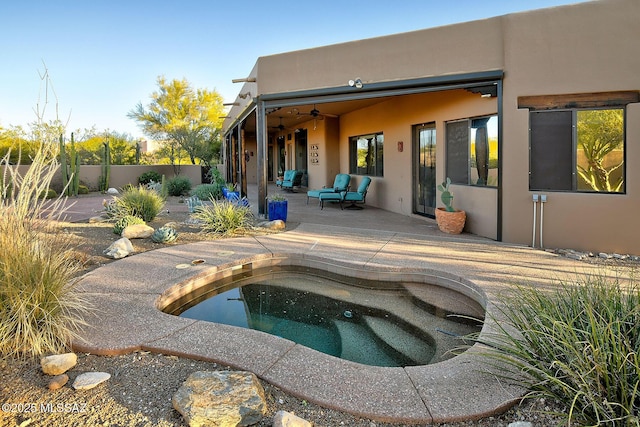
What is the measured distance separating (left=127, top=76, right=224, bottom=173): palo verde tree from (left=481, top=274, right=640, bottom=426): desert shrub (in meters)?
31.4

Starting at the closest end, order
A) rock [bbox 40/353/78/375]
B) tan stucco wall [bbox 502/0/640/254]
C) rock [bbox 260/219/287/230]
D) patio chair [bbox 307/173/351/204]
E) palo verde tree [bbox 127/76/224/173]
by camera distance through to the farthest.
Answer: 1. rock [bbox 40/353/78/375]
2. tan stucco wall [bbox 502/0/640/254]
3. rock [bbox 260/219/287/230]
4. patio chair [bbox 307/173/351/204]
5. palo verde tree [bbox 127/76/224/173]

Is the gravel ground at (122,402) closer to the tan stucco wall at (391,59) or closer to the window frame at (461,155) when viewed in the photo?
the window frame at (461,155)

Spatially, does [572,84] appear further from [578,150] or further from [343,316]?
[343,316]

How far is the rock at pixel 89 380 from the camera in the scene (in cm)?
258

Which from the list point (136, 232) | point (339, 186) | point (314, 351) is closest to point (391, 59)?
point (339, 186)

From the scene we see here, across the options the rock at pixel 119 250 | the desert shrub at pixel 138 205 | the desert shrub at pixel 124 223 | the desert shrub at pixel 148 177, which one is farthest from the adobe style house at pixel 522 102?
the desert shrub at pixel 148 177

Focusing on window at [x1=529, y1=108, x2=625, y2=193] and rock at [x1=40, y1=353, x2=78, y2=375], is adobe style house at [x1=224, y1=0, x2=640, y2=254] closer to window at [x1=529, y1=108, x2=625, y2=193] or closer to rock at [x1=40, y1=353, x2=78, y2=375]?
window at [x1=529, y1=108, x2=625, y2=193]

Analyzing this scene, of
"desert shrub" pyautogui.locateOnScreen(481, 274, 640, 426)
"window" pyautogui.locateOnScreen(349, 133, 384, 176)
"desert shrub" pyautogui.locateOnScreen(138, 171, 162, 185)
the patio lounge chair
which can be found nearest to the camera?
"desert shrub" pyautogui.locateOnScreen(481, 274, 640, 426)

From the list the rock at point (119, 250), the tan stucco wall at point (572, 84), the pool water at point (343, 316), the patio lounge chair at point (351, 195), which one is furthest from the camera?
the patio lounge chair at point (351, 195)

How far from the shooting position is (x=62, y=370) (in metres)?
2.75

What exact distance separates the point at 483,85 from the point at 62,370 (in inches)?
291

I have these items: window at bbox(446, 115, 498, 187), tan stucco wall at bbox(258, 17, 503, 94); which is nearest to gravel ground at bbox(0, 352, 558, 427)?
window at bbox(446, 115, 498, 187)

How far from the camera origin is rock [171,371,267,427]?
2234 mm

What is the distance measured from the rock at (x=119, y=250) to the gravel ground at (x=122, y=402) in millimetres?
3361
